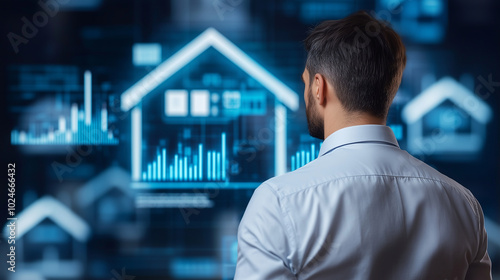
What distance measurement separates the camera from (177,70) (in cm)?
207

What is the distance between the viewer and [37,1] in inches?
81.5

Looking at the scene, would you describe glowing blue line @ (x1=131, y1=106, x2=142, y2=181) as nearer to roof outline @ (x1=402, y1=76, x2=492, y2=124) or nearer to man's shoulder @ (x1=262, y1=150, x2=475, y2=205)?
roof outline @ (x1=402, y1=76, x2=492, y2=124)

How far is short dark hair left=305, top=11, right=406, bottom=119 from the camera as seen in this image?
84 centimetres

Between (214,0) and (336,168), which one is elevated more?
(214,0)

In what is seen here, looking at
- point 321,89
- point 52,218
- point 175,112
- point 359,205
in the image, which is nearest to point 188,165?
point 175,112

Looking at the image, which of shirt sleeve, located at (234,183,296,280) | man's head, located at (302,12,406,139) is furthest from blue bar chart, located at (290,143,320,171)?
shirt sleeve, located at (234,183,296,280)

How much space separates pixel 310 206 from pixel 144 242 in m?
1.49

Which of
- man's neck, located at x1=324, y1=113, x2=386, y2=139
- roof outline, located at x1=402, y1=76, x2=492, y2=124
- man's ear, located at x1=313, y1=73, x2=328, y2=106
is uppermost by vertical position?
roof outline, located at x1=402, y1=76, x2=492, y2=124

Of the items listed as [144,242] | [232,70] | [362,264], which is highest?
[232,70]

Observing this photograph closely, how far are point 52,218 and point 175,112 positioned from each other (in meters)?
0.69

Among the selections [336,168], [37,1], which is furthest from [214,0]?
[336,168]

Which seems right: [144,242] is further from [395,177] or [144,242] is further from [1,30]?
[395,177]

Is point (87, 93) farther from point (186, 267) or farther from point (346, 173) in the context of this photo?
point (346, 173)

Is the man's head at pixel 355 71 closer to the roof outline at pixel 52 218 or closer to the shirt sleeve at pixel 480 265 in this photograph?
the shirt sleeve at pixel 480 265
